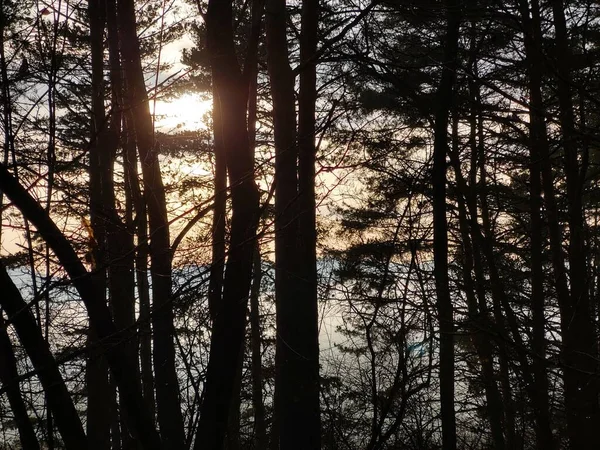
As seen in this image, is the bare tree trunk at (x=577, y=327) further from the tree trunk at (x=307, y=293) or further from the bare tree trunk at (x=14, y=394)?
the bare tree trunk at (x=14, y=394)

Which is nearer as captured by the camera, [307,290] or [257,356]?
[307,290]

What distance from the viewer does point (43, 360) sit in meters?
2.53

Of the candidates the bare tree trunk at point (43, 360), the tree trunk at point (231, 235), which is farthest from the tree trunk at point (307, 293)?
the bare tree trunk at point (43, 360)

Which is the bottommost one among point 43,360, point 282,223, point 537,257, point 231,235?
point 43,360

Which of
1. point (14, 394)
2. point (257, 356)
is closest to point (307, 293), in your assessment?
point (14, 394)

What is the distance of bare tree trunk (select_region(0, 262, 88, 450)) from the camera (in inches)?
98.0

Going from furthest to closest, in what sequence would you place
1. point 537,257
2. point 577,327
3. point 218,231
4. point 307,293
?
point 537,257 < point 577,327 < point 307,293 < point 218,231

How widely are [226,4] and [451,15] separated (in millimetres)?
3299

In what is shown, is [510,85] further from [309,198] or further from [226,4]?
[226,4]

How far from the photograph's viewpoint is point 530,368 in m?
6.98

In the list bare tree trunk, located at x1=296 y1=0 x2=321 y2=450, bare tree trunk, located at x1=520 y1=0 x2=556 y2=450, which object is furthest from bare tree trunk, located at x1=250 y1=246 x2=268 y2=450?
bare tree trunk, located at x1=520 y1=0 x2=556 y2=450

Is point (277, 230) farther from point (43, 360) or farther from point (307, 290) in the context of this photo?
point (307, 290)

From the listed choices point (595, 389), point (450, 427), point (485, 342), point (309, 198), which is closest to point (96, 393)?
point (309, 198)

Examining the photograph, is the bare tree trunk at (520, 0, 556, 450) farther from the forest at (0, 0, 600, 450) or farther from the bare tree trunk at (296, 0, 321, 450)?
the bare tree trunk at (296, 0, 321, 450)
